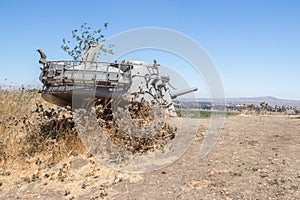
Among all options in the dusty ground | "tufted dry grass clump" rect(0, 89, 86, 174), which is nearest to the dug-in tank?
"tufted dry grass clump" rect(0, 89, 86, 174)

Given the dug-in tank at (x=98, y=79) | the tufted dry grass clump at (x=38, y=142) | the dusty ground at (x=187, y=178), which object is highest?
the dug-in tank at (x=98, y=79)

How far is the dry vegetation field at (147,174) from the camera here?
3699 millimetres

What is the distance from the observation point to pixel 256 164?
14.5 feet

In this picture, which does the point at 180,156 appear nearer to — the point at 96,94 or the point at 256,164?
the point at 256,164

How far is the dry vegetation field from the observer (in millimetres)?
3699

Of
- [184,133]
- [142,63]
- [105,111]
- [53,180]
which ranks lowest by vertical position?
[53,180]

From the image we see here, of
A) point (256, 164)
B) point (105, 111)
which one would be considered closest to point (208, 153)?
point (256, 164)

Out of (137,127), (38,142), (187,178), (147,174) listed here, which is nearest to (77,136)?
(38,142)

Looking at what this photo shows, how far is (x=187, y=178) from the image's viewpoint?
4.09m

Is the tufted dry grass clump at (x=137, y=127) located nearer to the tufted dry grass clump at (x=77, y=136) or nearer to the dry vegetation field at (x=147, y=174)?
the tufted dry grass clump at (x=77, y=136)

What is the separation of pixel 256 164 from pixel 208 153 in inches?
34.3

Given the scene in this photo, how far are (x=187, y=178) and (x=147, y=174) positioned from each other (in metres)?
0.59

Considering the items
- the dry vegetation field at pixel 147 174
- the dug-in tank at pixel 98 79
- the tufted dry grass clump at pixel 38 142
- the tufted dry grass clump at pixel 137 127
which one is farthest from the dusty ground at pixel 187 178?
the dug-in tank at pixel 98 79

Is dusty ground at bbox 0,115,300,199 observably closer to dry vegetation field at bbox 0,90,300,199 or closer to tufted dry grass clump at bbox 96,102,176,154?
dry vegetation field at bbox 0,90,300,199
